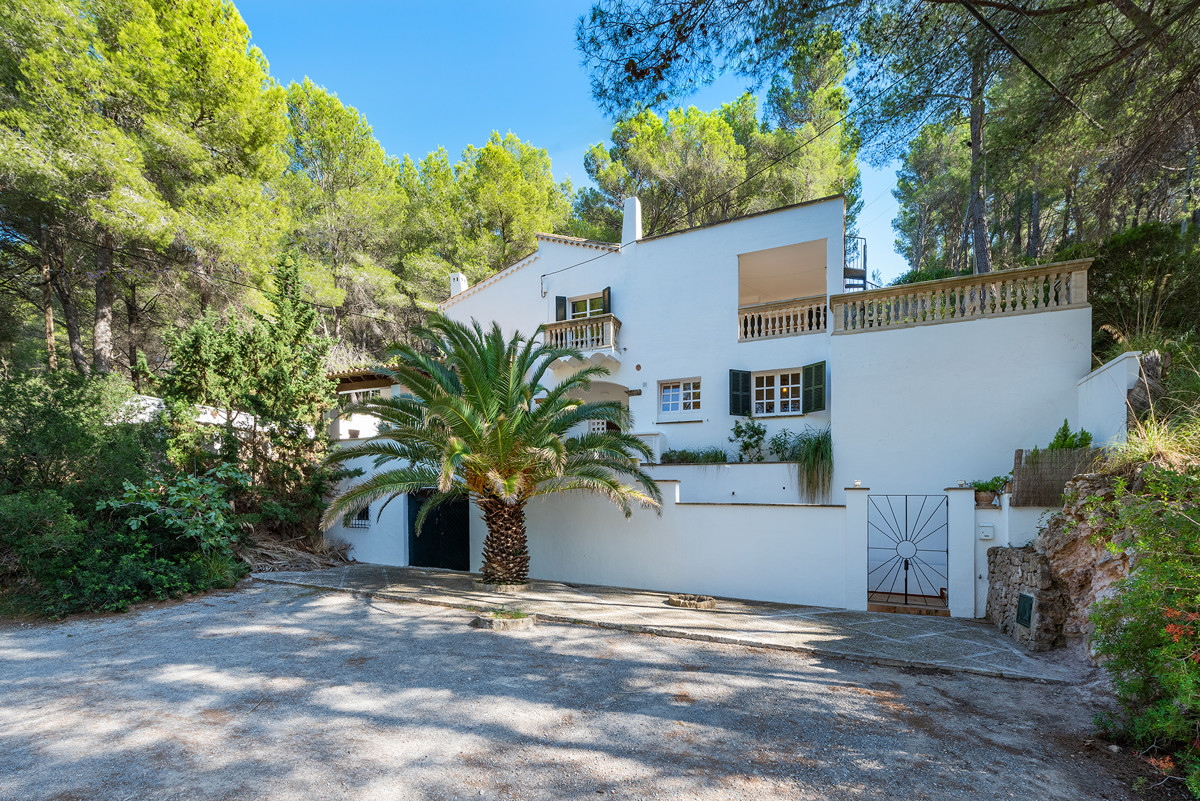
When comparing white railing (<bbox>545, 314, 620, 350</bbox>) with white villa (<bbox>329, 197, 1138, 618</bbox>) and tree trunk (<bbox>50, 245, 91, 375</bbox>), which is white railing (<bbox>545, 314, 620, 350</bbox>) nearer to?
white villa (<bbox>329, 197, 1138, 618</bbox>)

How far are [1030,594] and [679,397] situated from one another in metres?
9.17

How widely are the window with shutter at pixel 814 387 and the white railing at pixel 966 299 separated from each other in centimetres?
145

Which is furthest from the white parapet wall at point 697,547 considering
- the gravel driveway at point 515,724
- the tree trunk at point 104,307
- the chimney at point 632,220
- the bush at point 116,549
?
the tree trunk at point 104,307

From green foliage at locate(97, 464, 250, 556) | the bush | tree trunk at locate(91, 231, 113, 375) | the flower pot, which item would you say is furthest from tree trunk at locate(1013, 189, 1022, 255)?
tree trunk at locate(91, 231, 113, 375)

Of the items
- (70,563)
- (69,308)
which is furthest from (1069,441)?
(69,308)

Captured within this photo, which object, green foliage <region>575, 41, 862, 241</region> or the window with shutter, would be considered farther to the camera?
green foliage <region>575, 41, 862, 241</region>

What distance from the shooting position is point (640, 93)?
7129 mm

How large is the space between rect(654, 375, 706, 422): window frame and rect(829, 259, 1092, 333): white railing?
170 inches

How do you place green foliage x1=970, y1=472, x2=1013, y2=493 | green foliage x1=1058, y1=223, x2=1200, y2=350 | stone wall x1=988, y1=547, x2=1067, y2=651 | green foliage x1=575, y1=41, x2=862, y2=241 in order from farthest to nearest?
green foliage x1=575, y1=41, x2=862, y2=241 < green foliage x1=1058, y1=223, x2=1200, y2=350 < green foliage x1=970, y1=472, x2=1013, y2=493 < stone wall x1=988, y1=547, x2=1067, y2=651

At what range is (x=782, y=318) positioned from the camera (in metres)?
13.6

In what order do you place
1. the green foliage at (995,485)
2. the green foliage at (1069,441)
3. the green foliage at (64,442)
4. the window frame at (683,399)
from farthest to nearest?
1. the window frame at (683,399)
2. the green foliage at (64,442)
3. the green foliage at (995,485)
4. the green foliage at (1069,441)

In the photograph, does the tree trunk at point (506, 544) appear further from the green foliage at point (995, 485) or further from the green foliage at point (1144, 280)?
the green foliage at point (1144, 280)

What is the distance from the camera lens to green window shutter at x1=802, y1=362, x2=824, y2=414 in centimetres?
1221

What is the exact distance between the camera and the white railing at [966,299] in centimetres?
930
